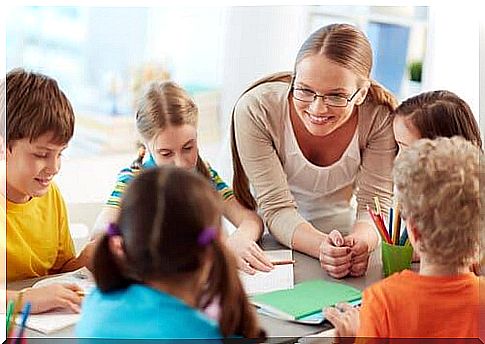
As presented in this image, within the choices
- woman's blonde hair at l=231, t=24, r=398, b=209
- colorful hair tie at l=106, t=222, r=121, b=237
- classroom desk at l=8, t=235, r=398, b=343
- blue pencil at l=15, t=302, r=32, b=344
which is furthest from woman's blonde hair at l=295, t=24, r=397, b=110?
blue pencil at l=15, t=302, r=32, b=344

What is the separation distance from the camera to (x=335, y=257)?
1162 millimetres

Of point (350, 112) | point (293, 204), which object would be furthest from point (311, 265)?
point (350, 112)

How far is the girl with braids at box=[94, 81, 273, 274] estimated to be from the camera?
3.63ft

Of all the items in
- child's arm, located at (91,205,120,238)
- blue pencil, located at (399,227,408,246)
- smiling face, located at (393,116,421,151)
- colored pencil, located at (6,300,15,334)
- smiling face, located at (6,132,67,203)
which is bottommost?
colored pencil, located at (6,300,15,334)

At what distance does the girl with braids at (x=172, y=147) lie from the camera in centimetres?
111

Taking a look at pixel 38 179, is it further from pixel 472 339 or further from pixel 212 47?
pixel 472 339

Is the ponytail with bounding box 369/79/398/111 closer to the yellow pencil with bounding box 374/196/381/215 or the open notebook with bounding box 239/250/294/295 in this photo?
the yellow pencil with bounding box 374/196/381/215

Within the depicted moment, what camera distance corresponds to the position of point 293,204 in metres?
1.18

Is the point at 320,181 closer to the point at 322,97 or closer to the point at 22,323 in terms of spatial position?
the point at 322,97

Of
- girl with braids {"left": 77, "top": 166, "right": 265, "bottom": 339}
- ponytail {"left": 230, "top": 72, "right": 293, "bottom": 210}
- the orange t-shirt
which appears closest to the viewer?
girl with braids {"left": 77, "top": 166, "right": 265, "bottom": 339}

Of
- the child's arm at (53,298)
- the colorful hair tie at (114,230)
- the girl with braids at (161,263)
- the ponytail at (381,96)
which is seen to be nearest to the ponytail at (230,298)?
the girl with braids at (161,263)

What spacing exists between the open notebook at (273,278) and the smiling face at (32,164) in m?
0.27

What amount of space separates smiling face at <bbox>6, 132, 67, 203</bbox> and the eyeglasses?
300mm

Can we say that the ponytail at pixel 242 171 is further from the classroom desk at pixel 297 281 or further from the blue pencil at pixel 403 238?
the blue pencil at pixel 403 238
